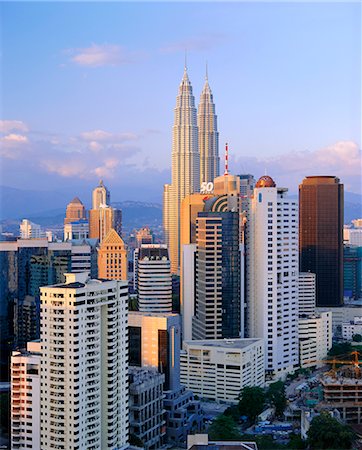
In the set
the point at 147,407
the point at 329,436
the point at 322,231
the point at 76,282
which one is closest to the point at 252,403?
the point at 147,407

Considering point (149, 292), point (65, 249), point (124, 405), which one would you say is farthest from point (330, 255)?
point (124, 405)

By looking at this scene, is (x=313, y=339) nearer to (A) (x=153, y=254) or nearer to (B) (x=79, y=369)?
(A) (x=153, y=254)

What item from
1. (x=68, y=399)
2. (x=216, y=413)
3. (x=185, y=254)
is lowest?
(x=216, y=413)

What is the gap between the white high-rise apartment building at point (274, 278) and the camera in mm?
8734

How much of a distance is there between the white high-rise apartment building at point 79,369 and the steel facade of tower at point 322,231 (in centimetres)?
773

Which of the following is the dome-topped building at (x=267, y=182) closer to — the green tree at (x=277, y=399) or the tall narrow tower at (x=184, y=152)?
the green tree at (x=277, y=399)

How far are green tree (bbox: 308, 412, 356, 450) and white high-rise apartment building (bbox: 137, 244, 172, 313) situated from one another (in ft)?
17.0

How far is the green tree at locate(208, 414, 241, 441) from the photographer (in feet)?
18.1

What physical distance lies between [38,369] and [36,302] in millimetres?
2034

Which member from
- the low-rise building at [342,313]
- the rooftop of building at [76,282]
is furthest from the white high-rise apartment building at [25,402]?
the low-rise building at [342,313]

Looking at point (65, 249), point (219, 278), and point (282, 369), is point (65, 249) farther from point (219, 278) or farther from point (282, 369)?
point (282, 369)

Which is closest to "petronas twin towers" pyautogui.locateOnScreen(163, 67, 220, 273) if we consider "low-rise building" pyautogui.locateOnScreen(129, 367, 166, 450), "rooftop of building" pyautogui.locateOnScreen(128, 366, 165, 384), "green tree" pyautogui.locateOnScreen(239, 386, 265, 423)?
"green tree" pyautogui.locateOnScreen(239, 386, 265, 423)

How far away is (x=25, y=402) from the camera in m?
5.36

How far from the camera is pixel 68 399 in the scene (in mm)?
5168
